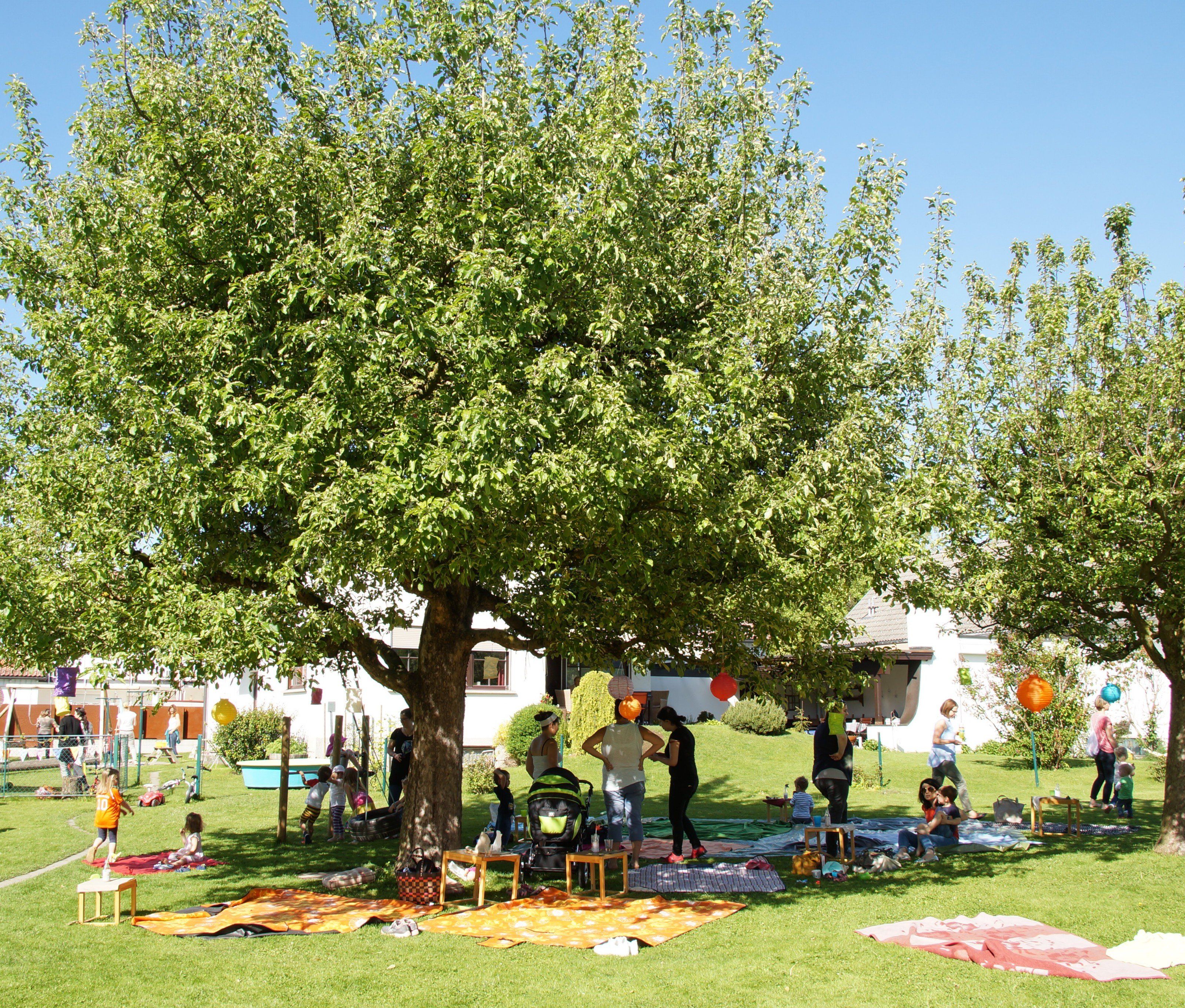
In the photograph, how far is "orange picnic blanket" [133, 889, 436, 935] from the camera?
29.6 feet

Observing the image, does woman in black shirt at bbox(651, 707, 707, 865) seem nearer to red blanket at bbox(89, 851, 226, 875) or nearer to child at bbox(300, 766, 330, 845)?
child at bbox(300, 766, 330, 845)

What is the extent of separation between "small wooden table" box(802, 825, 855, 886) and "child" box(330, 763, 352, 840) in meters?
7.18

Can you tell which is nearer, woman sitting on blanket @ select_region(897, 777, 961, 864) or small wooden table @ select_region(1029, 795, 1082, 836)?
woman sitting on blanket @ select_region(897, 777, 961, 864)

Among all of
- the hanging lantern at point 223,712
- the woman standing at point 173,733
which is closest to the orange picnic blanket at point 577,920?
the hanging lantern at point 223,712

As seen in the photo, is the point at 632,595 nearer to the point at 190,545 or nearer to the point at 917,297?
the point at 190,545

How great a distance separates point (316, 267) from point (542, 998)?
20.4ft

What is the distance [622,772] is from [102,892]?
5908 millimetres

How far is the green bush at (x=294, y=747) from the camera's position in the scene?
26.8 meters

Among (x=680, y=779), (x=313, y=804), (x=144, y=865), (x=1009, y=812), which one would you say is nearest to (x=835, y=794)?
(x=680, y=779)

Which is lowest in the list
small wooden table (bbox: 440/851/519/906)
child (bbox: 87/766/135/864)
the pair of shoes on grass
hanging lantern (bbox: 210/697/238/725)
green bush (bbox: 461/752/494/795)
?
green bush (bbox: 461/752/494/795)

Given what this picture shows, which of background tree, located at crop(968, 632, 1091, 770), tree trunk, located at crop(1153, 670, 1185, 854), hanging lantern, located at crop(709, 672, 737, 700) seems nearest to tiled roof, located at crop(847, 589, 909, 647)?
background tree, located at crop(968, 632, 1091, 770)

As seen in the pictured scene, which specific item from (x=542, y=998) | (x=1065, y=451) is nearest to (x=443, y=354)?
(x=542, y=998)

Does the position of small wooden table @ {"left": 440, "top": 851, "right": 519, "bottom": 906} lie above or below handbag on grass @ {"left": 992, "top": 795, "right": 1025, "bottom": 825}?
above

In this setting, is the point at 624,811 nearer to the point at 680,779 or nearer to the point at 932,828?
the point at 680,779
